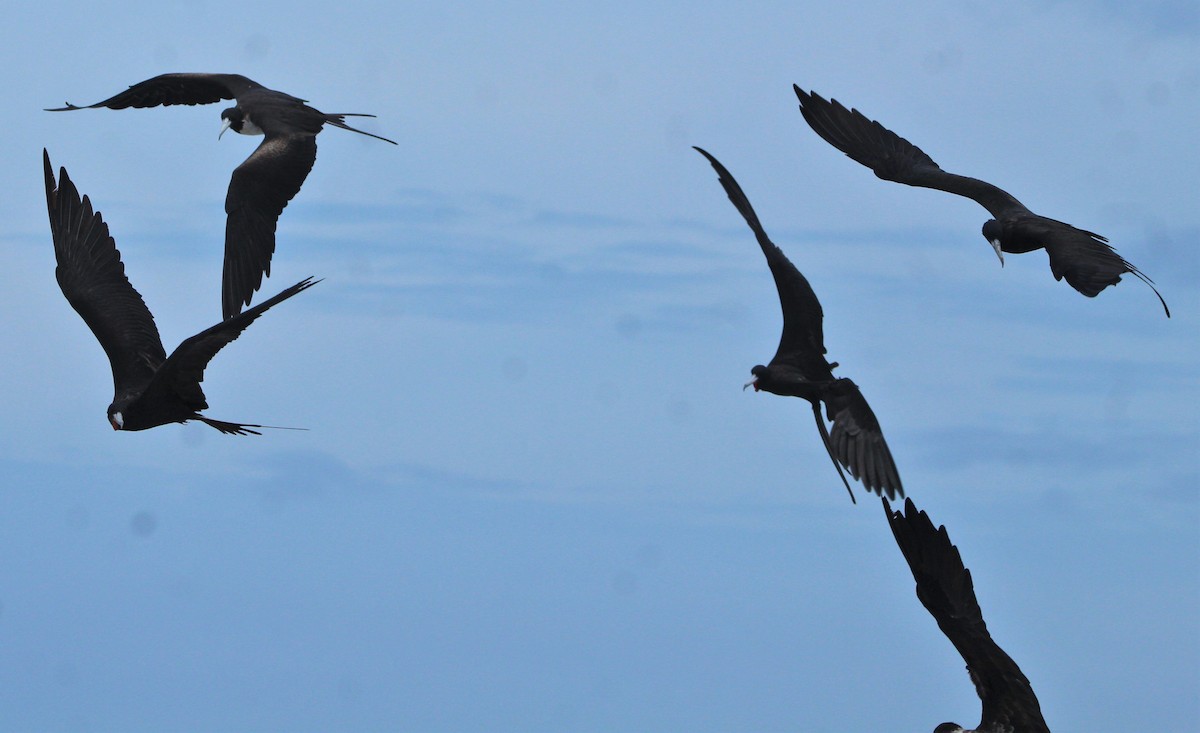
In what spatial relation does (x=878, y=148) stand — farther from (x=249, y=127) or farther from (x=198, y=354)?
(x=198, y=354)

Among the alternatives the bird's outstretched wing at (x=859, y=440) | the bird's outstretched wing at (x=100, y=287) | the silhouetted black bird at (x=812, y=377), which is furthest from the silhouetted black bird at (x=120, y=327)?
the bird's outstretched wing at (x=859, y=440)

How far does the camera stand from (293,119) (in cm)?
1795

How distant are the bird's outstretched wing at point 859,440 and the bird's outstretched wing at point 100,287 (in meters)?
7.58

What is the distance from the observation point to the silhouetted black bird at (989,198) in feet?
50.2

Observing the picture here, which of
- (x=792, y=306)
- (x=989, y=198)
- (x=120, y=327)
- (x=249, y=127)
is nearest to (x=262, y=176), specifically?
(x=249, y=127)

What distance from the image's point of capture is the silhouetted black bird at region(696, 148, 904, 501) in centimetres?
1352

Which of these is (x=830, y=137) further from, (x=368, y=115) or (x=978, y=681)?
(x=978, y=681)

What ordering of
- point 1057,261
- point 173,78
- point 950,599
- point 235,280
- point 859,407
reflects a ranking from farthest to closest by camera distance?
point 173,78 → point 235,280 → point 1057,261 → point 859,407 → point 950,599

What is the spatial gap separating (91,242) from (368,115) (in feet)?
11.8

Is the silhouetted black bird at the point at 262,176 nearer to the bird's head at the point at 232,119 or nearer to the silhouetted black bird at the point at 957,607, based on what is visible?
the bird's head at the point at 232,119

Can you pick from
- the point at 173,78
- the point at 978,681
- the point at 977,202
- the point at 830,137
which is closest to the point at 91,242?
the point at 173,78

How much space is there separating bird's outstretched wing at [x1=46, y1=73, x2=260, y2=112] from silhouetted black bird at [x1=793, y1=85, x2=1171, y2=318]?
22.1 feet

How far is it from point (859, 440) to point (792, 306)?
1.48 meters

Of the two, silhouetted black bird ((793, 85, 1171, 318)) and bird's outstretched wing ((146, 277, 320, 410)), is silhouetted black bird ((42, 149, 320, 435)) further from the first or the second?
silhouetted black bird ((793, 85, 1171, 318))
